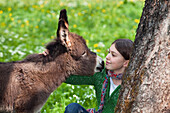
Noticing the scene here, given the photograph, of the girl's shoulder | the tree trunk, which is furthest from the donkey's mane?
the tree trunk

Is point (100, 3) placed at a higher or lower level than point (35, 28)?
higher

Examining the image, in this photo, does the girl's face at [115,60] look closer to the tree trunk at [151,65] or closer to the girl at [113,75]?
the girl at [113,75]

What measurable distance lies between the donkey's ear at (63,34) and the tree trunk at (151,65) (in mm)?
1274

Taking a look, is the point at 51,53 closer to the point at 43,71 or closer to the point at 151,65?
the point at 43,71

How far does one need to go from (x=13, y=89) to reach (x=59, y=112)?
1.22m

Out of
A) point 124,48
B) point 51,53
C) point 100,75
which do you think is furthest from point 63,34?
point 124,48

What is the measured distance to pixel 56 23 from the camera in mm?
9281

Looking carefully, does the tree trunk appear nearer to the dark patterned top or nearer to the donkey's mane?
the dark patterned top

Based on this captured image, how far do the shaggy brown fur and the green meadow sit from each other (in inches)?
57.3

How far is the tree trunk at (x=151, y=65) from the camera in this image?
2.47 m

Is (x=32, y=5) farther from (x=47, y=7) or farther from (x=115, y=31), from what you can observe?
(x=115, y=31)

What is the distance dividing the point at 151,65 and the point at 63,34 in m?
1.56

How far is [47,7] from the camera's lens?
1115cm

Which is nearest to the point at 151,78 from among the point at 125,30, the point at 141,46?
the point at 141,46
